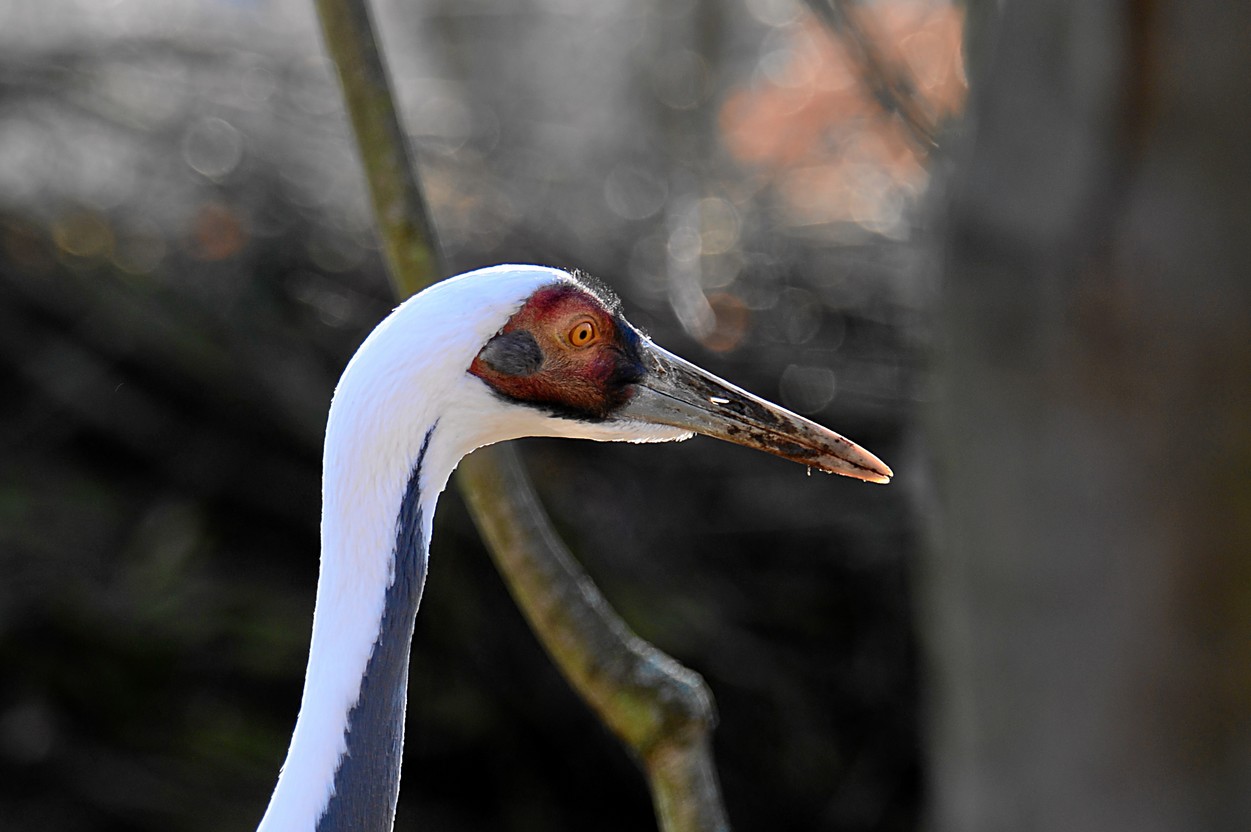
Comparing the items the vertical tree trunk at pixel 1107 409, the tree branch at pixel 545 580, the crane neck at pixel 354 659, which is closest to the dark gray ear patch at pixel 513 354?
the crane neck at pixel 354 659

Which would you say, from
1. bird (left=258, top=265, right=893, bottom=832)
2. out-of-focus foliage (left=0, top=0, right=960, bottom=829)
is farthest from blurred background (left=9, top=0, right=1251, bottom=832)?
bird (left=258, top=265, right=893, bottom=832)

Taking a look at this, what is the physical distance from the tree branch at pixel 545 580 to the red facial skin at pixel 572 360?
451 mm

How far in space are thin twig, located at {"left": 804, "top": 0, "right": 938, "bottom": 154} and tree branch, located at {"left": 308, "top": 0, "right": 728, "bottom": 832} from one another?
2.20m

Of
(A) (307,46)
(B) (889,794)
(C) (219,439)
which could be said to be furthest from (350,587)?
(A) (307,46)

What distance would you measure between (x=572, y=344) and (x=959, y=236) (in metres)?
1.76

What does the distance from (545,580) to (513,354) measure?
0.66m

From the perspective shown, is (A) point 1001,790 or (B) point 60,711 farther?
(B) point 60,711

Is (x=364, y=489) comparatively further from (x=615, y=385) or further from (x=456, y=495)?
(x=456, y=495)

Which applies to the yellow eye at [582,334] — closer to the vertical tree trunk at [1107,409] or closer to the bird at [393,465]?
the bird at [393,465]

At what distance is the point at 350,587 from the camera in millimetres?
2254

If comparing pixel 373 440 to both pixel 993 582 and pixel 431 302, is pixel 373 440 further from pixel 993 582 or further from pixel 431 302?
pixel 993 582

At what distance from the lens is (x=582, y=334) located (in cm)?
250

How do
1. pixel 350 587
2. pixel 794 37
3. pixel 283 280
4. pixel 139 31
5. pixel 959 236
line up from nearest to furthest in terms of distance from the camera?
pixel 350 587, pixel 959 236, pixel 283 280, pixel 139 31, pixel 794 37

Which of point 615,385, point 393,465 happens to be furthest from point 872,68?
point 393,465
